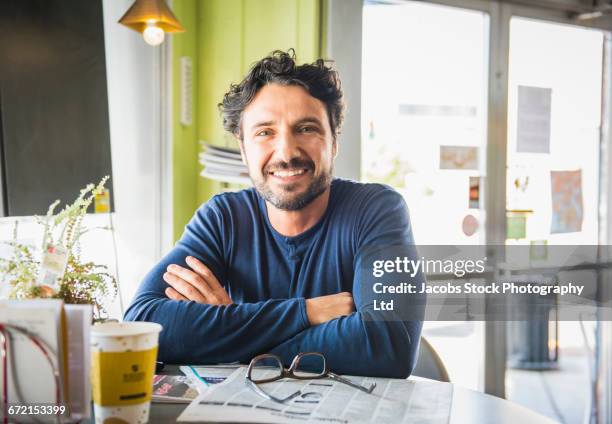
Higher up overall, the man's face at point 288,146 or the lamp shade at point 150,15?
the lamp shade at point 150,15

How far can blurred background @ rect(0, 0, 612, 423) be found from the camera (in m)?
2.24

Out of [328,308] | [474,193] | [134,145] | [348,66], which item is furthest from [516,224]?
[328,308]

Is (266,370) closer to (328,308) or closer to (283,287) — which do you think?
(328,308)

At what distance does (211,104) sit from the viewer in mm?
2834

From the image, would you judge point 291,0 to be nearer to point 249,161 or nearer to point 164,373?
point 249,161

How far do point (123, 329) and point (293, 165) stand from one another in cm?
102

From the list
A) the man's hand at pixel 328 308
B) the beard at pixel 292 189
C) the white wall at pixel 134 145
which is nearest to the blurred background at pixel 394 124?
the white wall at pixel 134 145

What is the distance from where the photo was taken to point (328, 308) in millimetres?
1593

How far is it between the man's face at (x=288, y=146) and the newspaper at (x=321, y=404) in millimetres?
782

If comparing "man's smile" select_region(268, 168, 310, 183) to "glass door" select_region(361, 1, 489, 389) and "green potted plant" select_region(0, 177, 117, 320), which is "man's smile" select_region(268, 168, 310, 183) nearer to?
"green potted plant" select_region(0, 177, 117, 320)

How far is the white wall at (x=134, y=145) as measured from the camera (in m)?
2.54

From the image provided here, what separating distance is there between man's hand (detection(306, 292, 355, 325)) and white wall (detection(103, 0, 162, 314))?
4.05ft

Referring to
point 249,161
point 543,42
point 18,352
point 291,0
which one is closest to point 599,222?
point 543,42

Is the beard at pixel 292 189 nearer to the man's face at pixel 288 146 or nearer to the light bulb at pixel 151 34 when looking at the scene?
the man's face at pixel 288 146
